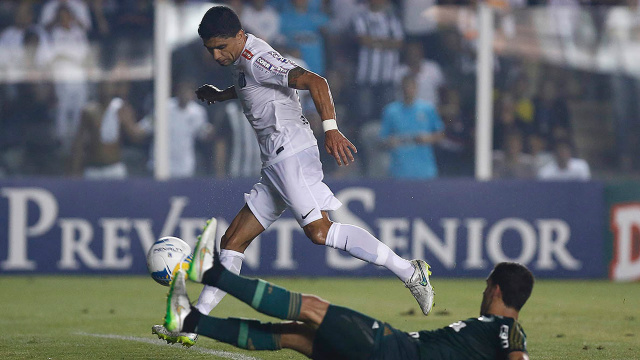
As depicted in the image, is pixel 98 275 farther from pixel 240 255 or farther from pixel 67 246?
pixel 240 255

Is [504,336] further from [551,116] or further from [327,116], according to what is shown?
[551,116]

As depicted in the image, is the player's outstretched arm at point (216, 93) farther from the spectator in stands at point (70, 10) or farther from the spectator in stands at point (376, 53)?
the spectator in stands at point (70, 10)

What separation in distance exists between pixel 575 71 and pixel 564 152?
0.90 m

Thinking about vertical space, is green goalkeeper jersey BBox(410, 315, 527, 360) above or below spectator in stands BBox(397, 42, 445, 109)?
below

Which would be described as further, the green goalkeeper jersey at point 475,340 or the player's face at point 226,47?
the player's face at point 226,47

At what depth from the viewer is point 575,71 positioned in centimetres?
1120

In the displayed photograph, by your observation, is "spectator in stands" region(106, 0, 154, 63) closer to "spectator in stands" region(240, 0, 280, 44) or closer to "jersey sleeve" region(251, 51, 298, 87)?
"spectator in stands" region(240, 0, 280, 44)

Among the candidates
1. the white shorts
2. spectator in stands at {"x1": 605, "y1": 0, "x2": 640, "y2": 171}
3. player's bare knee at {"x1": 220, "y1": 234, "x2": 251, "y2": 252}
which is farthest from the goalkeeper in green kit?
spectator in stands at {"x1": 605, "y1": 0, "x2": 640, "y2": 171}

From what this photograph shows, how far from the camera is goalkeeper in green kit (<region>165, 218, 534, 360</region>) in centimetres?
477

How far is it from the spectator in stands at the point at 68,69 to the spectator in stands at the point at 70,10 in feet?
0.07

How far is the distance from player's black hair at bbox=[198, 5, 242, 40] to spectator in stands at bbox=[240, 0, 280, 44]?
→ 5.01 meters

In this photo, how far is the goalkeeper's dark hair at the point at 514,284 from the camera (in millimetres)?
4855

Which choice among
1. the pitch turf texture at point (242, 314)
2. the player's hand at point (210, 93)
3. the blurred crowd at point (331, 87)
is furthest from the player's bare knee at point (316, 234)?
the blurred crowd at point (331, 87)

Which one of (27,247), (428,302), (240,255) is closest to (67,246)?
(27,247)
